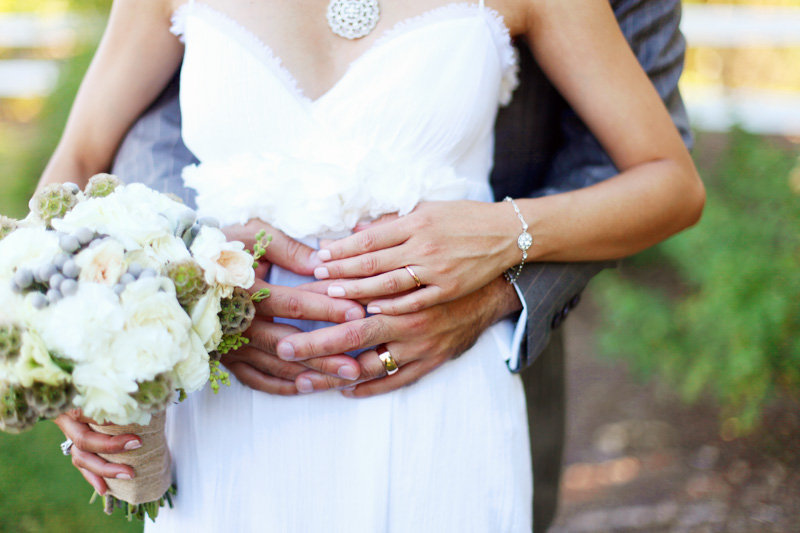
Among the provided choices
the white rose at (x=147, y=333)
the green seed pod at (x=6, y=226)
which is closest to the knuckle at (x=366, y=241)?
the white rose at (x=147, y=333)

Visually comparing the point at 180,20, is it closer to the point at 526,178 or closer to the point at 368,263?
the point at 368,263

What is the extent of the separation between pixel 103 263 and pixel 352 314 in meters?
0.53

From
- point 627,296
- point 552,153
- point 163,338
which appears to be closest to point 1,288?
point 163,338

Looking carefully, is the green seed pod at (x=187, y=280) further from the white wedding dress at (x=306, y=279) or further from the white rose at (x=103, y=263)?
the white wedding dress at (x=306, y=279)

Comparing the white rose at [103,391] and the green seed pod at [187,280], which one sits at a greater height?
the green seed pod at [187,280]

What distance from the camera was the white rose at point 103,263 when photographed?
1.01m

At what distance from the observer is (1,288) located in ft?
3.29

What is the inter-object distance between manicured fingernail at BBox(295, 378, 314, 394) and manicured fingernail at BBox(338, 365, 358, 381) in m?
0.08

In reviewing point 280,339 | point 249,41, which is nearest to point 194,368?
point 280,339

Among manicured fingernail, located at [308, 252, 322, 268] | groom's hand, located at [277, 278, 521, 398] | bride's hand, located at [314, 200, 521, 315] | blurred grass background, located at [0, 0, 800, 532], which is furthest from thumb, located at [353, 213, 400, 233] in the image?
blurred grass background, located at [0, 0, 800, 532]

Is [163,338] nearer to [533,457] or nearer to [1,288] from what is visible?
[1,288]

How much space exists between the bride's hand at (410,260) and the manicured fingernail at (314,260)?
0.05ft

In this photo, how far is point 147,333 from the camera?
100 cm

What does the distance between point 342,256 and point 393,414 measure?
39 cm
